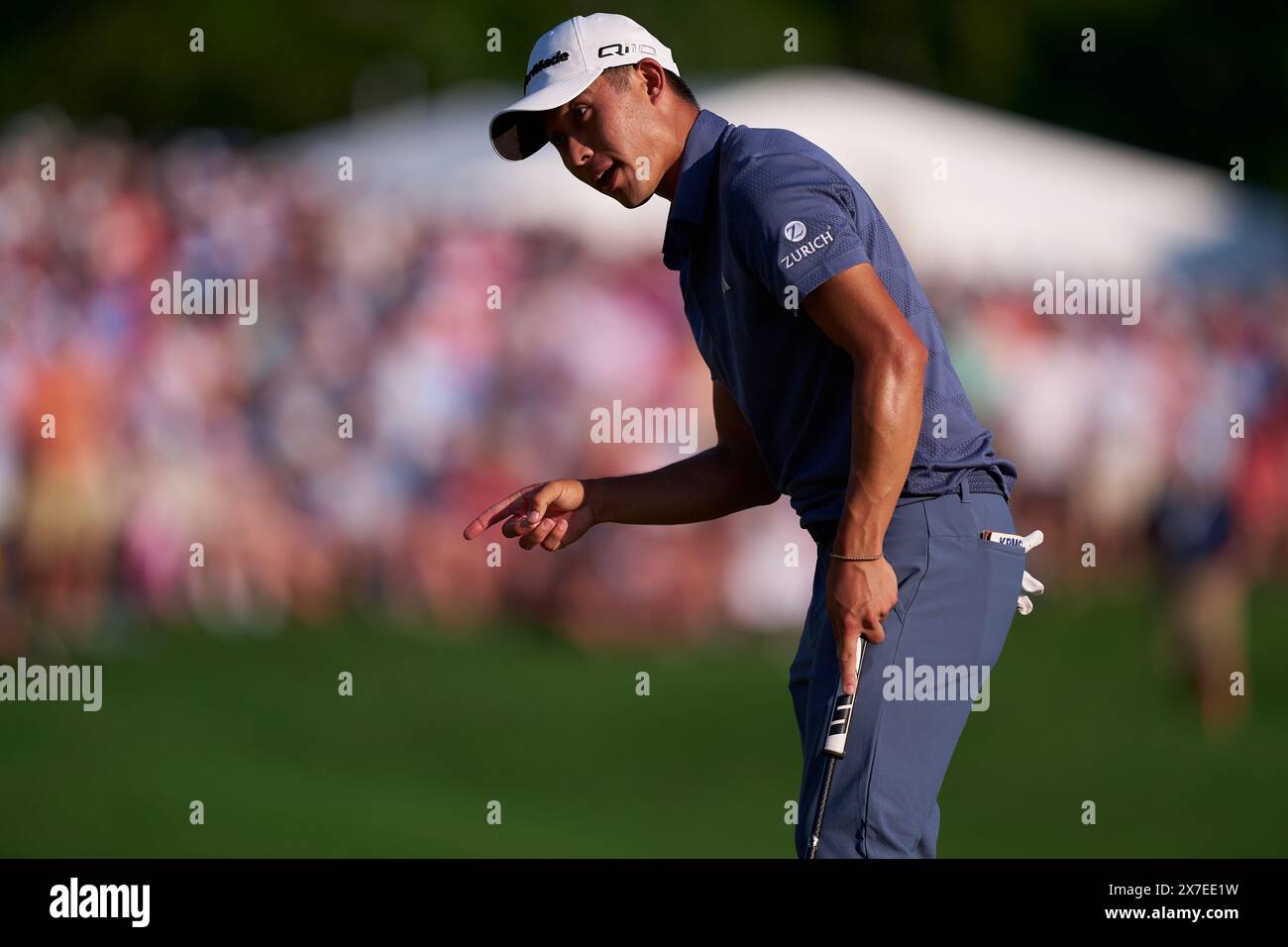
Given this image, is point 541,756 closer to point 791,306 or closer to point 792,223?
point 791,306

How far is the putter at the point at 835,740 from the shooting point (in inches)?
145

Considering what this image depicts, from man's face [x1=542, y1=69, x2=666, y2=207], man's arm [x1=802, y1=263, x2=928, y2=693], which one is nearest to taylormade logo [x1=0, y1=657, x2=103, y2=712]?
man's face [x1=542, y1=69, x2=666, y2=207]

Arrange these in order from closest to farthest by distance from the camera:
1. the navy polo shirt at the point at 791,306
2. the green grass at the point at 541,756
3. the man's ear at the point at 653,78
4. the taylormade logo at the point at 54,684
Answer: the navy polo shirt at the point at 791,306 → the man's ear at the point at 653,78 → the green grass at the point at 541,756 → the taylormade logo at the point at 54,684

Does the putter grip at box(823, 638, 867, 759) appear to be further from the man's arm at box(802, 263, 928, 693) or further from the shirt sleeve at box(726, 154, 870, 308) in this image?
the shirt sleeve at box(726, 154, 870, 308)

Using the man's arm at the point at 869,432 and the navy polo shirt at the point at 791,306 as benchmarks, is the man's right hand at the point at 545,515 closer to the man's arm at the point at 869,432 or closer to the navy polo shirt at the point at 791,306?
the navy polo shirt at the point at 791,306

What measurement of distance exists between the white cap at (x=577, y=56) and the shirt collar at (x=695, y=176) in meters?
0.16

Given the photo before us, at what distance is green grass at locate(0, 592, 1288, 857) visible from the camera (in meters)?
8.47

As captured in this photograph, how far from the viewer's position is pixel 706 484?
14.8 feet

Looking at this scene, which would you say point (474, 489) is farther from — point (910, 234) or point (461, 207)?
point (910, 234)

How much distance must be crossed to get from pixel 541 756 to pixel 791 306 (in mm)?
6363

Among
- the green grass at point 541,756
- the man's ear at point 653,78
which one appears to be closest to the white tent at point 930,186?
the green grass at point 541,756

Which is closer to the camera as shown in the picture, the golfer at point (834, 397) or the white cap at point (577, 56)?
the golfer at point (834, 397)

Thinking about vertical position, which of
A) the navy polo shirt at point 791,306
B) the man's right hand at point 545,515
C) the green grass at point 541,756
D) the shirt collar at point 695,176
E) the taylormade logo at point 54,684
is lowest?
the green grass at point 541,756

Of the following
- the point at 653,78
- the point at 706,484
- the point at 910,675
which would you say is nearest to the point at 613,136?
the point at 653,78
